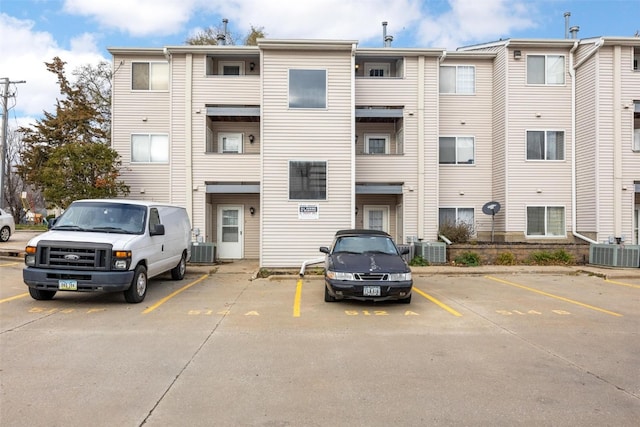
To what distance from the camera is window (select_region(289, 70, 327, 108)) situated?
14.2 metres

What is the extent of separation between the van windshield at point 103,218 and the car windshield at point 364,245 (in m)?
4.36

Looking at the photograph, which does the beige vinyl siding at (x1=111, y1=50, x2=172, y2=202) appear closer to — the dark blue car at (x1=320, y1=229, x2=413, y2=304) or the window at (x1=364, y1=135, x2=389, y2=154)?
the window at (x1=364, y1=135, x2=389, y2=154)

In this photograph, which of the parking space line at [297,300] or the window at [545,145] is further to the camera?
the window at [545,145]

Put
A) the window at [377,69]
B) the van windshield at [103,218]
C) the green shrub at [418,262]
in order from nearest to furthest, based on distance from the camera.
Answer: the van windshield at [103,218] < the green shrub at [418,262] < the window at [377,69]

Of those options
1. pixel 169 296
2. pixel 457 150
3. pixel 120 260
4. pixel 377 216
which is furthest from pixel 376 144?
pixel 120 260

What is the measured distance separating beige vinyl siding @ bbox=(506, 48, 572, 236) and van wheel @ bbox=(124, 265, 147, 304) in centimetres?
1355

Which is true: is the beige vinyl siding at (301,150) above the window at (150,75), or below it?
below

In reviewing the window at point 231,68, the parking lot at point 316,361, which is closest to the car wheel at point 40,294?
the parking lot at point 316,361

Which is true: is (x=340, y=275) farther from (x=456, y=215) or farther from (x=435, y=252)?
(x=456, y=215)

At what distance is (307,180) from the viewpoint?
14.0 meters

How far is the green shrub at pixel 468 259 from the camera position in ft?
47.9

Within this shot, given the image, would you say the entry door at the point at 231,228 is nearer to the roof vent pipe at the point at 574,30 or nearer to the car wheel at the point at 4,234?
the car wheel at the point at 4,234

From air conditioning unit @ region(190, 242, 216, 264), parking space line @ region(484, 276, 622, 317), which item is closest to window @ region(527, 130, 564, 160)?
parking space line @ region(484, 276, 622, 317)

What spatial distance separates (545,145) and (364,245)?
1128 cm
